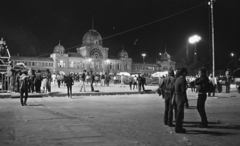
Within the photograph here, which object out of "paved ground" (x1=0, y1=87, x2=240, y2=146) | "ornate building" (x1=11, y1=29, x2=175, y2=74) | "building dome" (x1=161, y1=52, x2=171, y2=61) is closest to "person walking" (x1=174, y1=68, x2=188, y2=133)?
"paved ground" (x1=0, y1=87, x2=240, y2=146)

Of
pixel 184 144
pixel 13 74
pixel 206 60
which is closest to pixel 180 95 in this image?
pixel 184 144

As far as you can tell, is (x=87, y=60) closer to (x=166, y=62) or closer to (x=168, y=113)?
(x=166, y=62)

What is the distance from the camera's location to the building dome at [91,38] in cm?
8531

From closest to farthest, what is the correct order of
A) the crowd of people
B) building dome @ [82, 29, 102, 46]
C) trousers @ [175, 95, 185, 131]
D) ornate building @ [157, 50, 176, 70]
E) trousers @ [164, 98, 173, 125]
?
trousers @ [175, 95, 185, 131]
the crowd of people
trousers @ [164, 98, 173, 125]
building dome @ [82, 29, 102, 46]
ornate building @ [157, 50, 176, 70]

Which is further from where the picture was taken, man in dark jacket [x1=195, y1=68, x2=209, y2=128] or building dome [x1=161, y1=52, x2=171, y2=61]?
building dome [x1=161, y1=52, x2=171, y2=61]

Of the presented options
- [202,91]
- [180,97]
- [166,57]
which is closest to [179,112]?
[180,97]

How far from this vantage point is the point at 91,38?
85312mm

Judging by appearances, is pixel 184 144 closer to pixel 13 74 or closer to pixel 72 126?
pixel 72 126

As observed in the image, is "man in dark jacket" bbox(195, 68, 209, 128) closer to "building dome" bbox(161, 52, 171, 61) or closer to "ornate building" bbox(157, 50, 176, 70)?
"ornate building" bbox(157, 50, 176, 70)

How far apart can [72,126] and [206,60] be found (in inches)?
2773

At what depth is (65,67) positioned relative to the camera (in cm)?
7844

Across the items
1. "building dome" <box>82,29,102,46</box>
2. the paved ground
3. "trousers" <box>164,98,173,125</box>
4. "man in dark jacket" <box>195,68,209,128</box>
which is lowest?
the paved ground

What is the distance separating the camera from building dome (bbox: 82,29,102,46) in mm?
85312

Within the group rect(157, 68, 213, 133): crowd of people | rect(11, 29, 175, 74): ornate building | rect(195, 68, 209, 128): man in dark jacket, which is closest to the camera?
rect(157, 68, 213, 133): crowd of people
